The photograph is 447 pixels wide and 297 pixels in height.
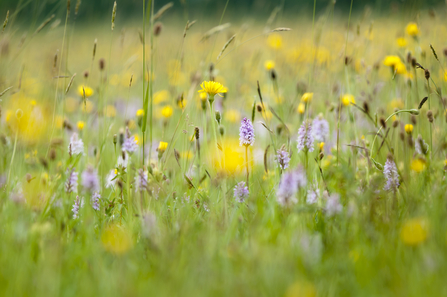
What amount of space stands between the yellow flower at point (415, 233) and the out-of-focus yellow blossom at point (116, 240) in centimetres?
69

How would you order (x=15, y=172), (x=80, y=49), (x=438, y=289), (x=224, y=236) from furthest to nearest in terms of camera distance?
(x=80, y=49) < (x=15, y=172) < (x=224, y=236) < (x=438, y=289)

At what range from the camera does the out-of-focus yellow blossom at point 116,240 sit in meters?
0.90

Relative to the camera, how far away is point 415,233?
2.85ft

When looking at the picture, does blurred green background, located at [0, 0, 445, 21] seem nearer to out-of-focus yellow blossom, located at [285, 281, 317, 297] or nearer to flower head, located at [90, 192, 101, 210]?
flower head, located at [90, 192, 101, 210]

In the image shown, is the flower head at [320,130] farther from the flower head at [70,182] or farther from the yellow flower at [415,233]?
the flower head at [70,182]

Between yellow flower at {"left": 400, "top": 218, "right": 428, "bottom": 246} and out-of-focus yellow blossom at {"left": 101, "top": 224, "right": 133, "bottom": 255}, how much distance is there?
686 millimetres

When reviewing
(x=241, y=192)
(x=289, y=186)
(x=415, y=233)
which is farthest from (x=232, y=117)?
(x=415, y=233)

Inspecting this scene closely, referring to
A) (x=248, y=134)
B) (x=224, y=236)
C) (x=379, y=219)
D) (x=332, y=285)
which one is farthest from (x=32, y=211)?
(x=379, y=219)

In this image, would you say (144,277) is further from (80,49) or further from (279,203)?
(80,49)

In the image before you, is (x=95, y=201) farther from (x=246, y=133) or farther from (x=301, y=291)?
(x=301, y=291)

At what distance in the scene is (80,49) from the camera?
7148 mm

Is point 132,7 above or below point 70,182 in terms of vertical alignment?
above

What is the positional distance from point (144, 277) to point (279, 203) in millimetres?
487

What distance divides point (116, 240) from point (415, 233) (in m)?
0.75
